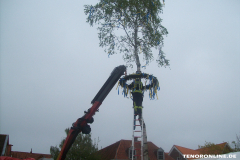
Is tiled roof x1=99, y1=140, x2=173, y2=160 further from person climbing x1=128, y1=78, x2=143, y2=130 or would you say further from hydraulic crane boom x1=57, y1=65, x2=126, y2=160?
hydraulic crane boom x1=57, y1=65, x2=126, y2=160

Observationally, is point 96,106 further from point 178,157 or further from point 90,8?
point 178,157

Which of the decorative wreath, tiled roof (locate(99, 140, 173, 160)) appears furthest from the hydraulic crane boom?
tiled roof (locate(99, 140, 173, 160))

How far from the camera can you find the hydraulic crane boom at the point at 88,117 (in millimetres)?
8859

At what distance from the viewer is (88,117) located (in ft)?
29.3

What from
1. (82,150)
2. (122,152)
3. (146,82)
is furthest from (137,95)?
(122,152)

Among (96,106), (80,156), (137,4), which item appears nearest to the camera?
(96,106)

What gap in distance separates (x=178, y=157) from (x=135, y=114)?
18188 millimetres

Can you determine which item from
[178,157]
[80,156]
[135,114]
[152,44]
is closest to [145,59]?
[152,44]

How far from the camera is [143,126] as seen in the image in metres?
9.95

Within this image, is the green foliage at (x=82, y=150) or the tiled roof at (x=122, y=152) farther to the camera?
the tiled roof at (x=122, y=152)

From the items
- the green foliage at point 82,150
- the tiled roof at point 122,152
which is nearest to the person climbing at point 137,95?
the green foliage at point 82,150

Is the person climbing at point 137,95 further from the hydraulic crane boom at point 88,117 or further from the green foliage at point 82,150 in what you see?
the green foliage at point 82,150

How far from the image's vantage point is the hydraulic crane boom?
29.1 feet

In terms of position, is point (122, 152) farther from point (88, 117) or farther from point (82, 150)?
point (88, 117)
